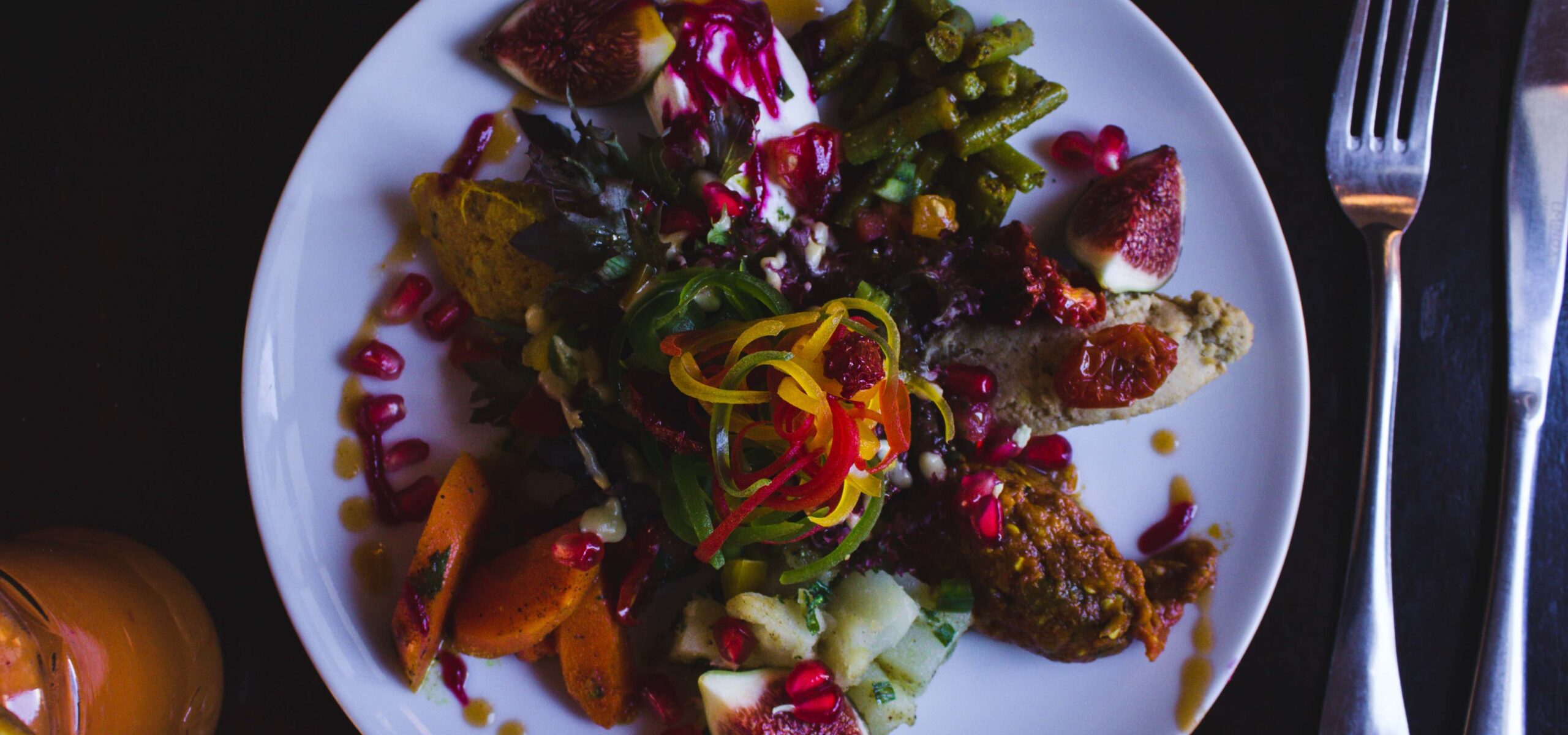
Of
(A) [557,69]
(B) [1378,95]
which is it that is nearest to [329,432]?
(A) [557,69]

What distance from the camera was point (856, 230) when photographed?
151 inches

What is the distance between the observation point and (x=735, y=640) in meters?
3.42

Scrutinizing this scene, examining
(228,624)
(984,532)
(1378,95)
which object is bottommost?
(228,624)

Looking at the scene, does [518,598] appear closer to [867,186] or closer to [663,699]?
[663,699]

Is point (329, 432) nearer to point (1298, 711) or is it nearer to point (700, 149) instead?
point (700, 149)

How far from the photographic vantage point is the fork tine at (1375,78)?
4.02 meters

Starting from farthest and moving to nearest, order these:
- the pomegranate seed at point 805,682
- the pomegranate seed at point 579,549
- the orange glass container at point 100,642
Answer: the pomegranate seed at point 805,682, the pomegranate seed at point 579,549, the orange glass container at point 100,642

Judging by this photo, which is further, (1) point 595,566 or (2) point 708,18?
(2) point 708,18

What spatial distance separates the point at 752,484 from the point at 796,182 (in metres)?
1.40

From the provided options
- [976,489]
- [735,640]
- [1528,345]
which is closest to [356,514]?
[735,640]

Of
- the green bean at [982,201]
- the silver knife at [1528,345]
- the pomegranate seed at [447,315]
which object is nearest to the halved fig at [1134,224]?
the green bean at [982,201]

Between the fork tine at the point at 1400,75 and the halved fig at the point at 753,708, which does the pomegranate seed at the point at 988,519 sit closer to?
the halved fig at the point at 753,708

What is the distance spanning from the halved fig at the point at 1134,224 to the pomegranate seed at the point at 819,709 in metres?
2.01

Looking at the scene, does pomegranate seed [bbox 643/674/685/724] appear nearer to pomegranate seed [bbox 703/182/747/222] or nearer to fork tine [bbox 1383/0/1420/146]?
pomegranate seed [bbox 703/182/747/222]
